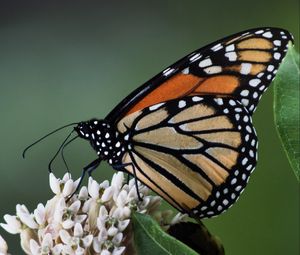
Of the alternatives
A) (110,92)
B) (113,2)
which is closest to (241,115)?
(110,92)

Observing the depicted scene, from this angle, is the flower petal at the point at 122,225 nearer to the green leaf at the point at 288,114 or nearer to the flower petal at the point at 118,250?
the flower petal at the point at 118,250

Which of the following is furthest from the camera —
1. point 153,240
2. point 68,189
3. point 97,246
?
point 68,189

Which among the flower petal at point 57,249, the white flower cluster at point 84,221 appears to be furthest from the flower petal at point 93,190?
the flower petal at point 57,249

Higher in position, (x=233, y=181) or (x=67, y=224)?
(x=67, y=224)

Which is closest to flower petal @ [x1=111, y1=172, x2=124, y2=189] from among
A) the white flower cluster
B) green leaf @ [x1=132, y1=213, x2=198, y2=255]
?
the white flower cluster

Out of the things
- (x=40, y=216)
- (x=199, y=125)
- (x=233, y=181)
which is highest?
(x=40, y=216)

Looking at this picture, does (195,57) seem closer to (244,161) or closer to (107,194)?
(244,161)

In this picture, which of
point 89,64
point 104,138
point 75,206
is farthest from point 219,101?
point 89,64

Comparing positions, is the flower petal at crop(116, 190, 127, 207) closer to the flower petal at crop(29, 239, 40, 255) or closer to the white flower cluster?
the white flower cluster
